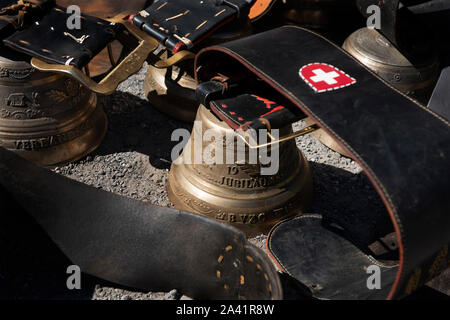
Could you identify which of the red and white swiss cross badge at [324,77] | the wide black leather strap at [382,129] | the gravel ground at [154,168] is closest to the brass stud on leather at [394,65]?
the gravel ground at [154,168]

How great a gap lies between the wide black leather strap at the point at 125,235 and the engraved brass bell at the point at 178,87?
1662 mm

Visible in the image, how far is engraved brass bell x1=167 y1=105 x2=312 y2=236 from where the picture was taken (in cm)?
371

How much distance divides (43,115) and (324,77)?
8.23ft

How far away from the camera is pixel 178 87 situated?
16.2 feet

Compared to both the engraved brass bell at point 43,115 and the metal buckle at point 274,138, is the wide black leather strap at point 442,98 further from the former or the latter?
the engraved brass bell at point 43,115

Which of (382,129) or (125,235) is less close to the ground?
(382,129)

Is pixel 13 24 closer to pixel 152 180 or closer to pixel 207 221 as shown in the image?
pixel 152 180

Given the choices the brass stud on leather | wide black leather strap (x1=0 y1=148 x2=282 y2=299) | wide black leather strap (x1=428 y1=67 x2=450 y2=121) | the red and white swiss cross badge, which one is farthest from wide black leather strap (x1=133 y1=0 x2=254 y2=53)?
wide black leather strap (x1=428 y1=67 x2=450 y2=121)

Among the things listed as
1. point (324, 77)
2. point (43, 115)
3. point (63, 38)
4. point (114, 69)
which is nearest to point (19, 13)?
point (63, 38)

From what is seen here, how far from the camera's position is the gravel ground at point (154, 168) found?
427 cm

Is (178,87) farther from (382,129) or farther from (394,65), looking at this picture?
(382,129)

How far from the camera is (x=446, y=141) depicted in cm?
282

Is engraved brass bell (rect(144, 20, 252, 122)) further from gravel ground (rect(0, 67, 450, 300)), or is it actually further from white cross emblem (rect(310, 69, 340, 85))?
white cross emblem (rect(310, 69, 340, 85))

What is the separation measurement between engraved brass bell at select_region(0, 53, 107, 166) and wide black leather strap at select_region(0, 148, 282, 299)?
869mm
